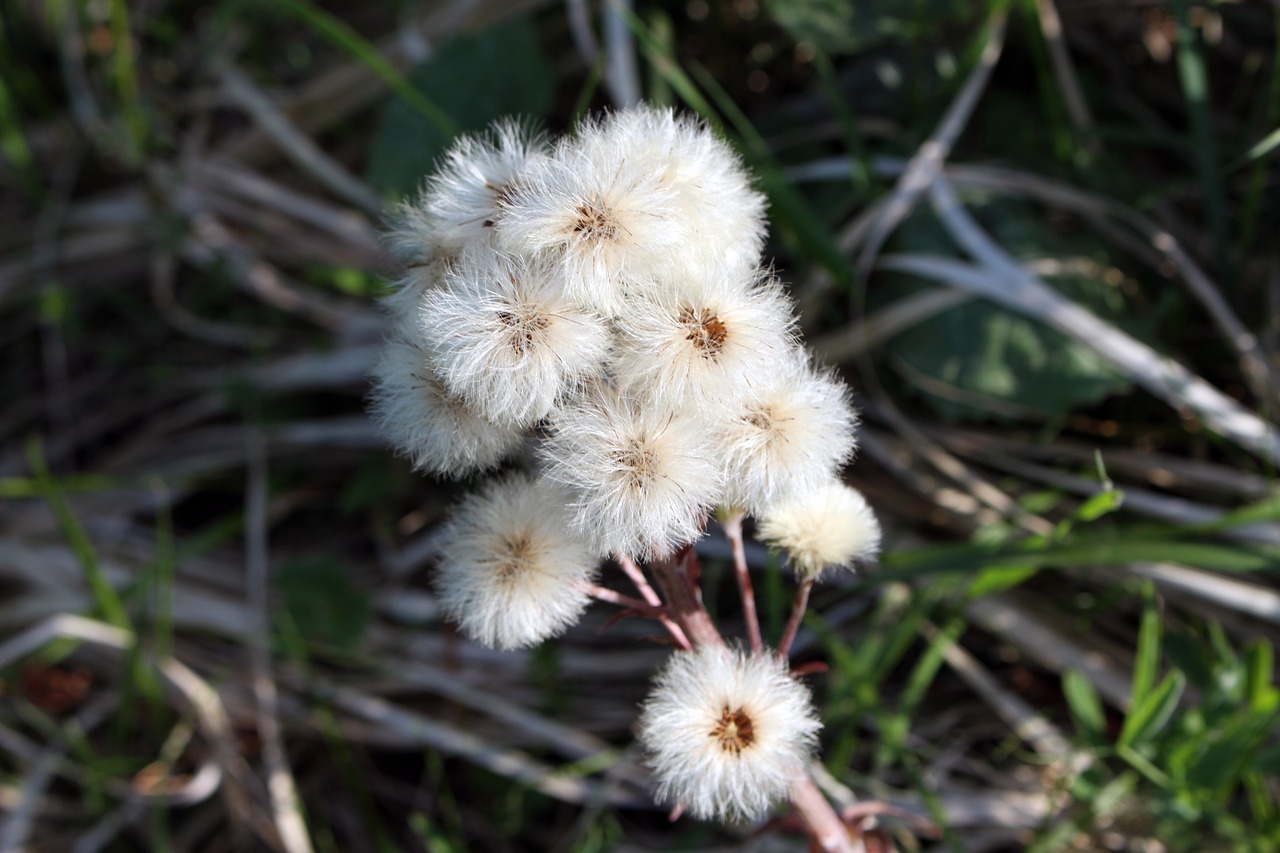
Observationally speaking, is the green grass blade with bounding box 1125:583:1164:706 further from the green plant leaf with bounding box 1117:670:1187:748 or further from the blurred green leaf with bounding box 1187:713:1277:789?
the blurred green leaf with bounding box 1187:713:1277:789

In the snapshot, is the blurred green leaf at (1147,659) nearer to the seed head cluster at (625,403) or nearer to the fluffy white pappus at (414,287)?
the seed head cluster at (625,403)

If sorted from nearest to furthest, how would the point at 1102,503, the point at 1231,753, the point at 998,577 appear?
the point at 1102,503 < the point at 1231,753 < the point at 998,577

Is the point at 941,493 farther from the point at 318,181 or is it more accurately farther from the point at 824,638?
the point at 318,181

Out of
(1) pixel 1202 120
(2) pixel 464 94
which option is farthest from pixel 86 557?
(1) pixel 1202 120

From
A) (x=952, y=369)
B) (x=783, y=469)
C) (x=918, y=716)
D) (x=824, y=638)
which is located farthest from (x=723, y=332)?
(x=918, y=716)

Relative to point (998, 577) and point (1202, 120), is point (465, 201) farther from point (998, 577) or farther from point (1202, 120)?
point (1202, 120)
